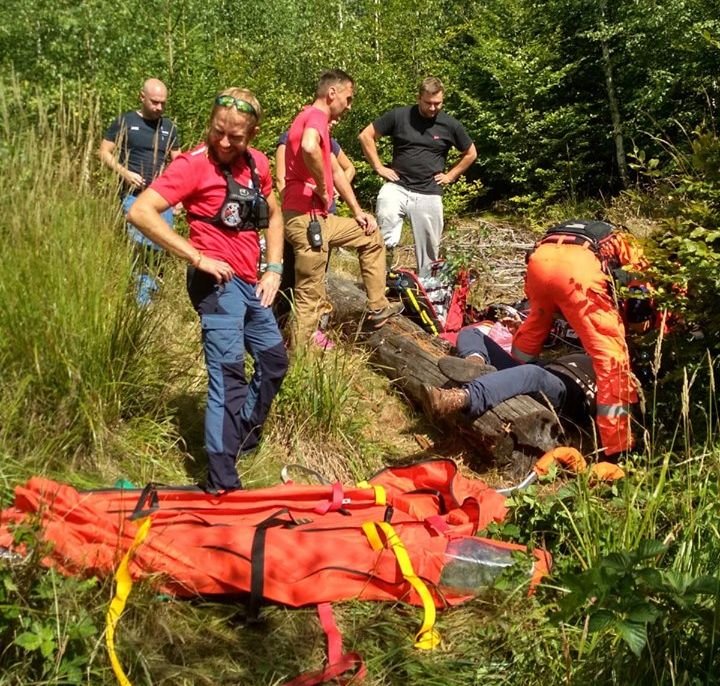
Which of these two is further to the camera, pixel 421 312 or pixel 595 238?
pixel 421 312

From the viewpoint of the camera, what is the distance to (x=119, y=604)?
2.48 metres

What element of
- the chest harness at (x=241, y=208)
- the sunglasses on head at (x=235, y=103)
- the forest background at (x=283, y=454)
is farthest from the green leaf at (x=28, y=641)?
the sunglasses on head at (x=235, y=103)

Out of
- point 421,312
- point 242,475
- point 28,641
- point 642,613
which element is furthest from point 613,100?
point 28,641

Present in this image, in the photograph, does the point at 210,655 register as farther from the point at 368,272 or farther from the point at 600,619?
the point at 368,272

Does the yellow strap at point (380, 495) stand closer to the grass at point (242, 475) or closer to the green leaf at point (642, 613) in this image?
the grass at point (242, 475)

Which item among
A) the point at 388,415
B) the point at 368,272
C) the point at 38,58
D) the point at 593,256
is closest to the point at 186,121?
the point at 38,58

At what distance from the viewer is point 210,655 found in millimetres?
2594

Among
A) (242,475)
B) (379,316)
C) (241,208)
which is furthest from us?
(379,316)

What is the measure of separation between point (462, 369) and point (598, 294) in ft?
3.03

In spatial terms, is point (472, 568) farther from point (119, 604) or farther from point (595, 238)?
point (595, 238)

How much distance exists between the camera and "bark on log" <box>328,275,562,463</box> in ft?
13.9

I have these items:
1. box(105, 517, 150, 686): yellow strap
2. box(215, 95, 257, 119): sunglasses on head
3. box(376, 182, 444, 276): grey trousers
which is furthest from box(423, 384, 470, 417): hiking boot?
box(376, 182, 444, 276): grey trousers

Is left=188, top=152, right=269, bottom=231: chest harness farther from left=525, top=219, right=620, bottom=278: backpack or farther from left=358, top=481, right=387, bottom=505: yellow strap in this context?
left=525, top=219, right=620, bottom=278: backpack

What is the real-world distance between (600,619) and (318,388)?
8.08 feet
